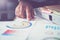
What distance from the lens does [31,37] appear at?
3.76 feet

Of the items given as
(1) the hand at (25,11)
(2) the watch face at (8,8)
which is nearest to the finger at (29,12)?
(1) the hand at (25,11)

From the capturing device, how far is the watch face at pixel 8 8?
1.18m

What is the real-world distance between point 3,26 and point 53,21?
0.49m

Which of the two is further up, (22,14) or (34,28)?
(22,14)

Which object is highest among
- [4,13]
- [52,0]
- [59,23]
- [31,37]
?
[52,0]

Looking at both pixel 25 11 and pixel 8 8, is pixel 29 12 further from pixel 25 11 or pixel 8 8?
pixel 8 8

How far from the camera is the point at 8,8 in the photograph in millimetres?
1188

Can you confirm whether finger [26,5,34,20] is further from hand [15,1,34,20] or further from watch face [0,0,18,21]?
watch face [0,0,18,21]

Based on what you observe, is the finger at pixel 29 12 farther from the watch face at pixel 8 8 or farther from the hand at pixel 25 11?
the watch face at pixel 8 8

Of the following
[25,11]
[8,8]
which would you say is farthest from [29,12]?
[8,8]

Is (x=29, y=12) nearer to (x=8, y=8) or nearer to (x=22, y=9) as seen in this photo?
(x=22, y=9)

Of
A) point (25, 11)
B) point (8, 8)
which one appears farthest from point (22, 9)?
point (8, 8)

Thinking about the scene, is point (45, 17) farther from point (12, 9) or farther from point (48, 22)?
point (12, 9)

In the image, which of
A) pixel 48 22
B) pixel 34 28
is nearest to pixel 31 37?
pixel 34 28
